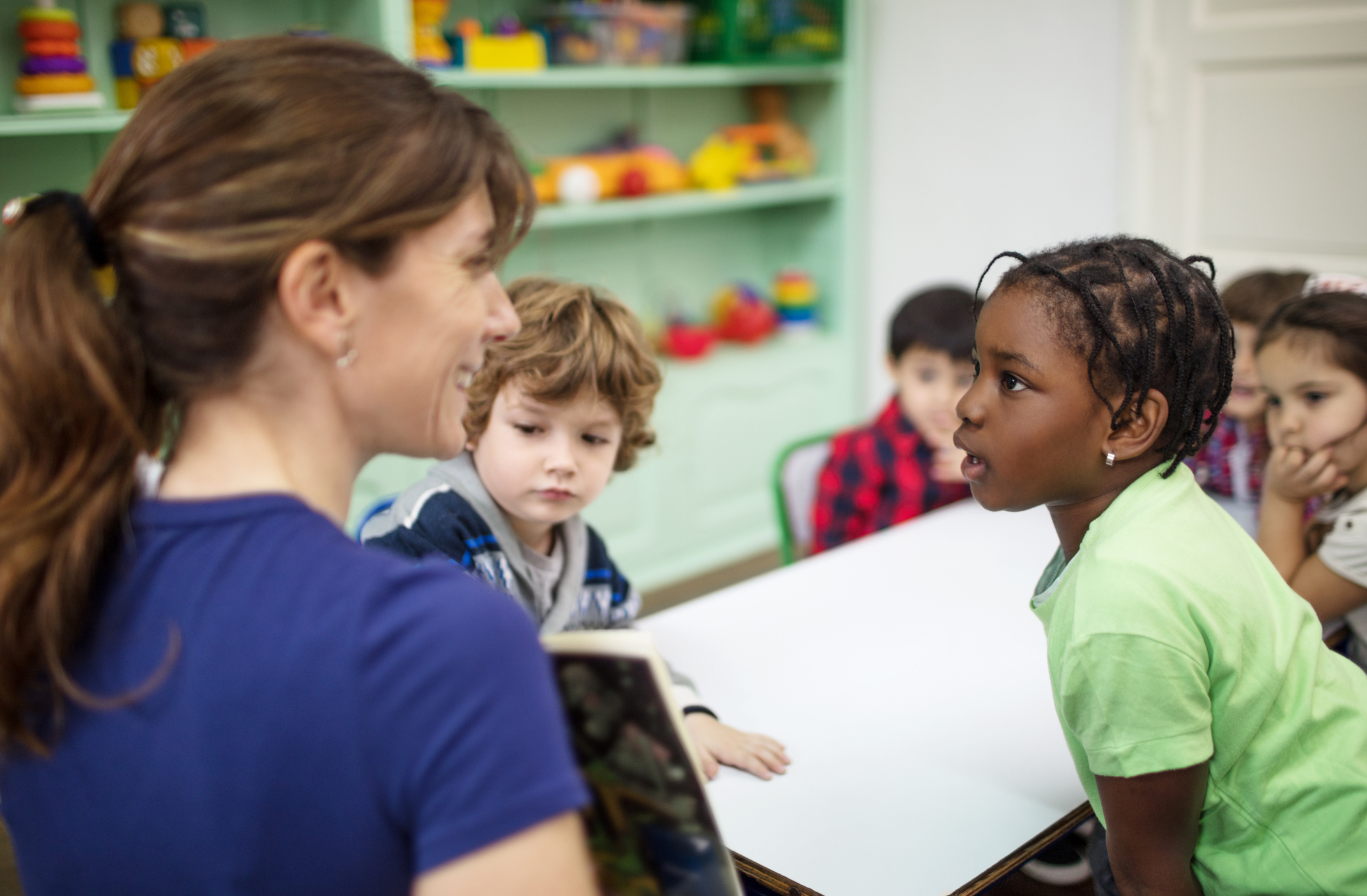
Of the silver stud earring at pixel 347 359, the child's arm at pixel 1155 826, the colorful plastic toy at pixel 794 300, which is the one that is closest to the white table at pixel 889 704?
the child's arm at pixel 1155 826

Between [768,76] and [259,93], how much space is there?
10.6 ft

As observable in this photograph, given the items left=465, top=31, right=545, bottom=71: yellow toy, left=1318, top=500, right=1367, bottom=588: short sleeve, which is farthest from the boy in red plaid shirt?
left=465, top=31, right=545, bottom=71: yellow toy

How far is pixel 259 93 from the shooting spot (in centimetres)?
69

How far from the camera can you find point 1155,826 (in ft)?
3.10

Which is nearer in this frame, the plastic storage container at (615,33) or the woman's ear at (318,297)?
the woman's ear at (318,297)

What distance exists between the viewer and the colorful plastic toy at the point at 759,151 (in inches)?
143

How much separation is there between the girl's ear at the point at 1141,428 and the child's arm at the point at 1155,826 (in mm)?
278

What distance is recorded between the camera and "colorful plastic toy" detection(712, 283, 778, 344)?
3.81 metres

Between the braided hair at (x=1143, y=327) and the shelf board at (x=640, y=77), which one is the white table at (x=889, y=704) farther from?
the shelf board at (x=640, y=77)

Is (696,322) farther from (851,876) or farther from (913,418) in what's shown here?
(851,876)

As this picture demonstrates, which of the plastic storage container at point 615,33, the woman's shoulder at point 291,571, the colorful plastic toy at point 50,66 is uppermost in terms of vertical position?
the plastic storage container at point 615,33

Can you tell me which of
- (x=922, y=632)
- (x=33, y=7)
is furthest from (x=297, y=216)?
(x=33, y=7)

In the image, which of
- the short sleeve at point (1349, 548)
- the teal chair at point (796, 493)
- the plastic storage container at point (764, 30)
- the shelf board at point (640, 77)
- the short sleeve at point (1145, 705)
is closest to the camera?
the short sleeve at point (1145, 705)

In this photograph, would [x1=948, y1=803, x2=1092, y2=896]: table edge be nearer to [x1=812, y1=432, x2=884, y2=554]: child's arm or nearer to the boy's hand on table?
the boy's hand on table
